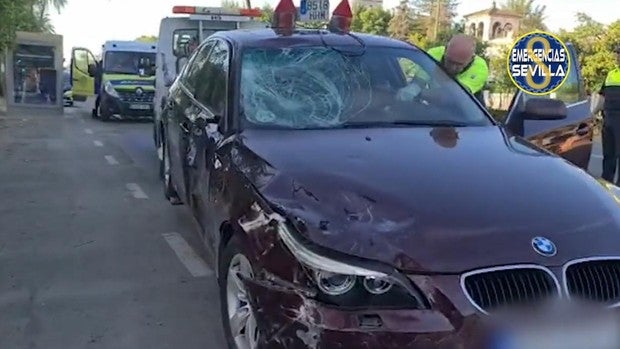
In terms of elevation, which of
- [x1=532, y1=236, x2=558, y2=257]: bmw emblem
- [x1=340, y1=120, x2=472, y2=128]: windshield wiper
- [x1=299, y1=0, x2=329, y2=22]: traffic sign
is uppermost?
[x1=299, y1=0, x2=329, y2=22]: traffic sign

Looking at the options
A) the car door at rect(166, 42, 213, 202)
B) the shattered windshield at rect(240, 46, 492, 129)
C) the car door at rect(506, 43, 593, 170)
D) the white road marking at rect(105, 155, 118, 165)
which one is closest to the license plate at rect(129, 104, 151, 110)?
the white road marking at rect(105, 155, 118, 165)

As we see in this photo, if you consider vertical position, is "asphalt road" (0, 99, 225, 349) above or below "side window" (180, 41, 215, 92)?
below

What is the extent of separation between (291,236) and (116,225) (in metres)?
4.54

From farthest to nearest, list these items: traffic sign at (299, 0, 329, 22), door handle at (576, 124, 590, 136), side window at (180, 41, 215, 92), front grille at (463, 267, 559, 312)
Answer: traffic sign at (299, 0, 329, 22) → door handle at (576, 124, 590, 136) → side window at (180, 41, 215, 92) → front grille at (463, 267, 559, 312)

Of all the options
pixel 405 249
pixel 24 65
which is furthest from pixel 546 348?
pixel 24 65

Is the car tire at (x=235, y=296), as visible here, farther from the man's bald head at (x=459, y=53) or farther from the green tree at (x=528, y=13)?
the green tree at (x=528, y=13)

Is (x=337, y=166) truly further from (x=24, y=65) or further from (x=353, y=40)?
(x=24, y=65)

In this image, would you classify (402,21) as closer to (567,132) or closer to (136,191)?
A: (136,191)

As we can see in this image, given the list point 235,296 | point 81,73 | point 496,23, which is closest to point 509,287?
point 235,296

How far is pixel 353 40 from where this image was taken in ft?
17.4

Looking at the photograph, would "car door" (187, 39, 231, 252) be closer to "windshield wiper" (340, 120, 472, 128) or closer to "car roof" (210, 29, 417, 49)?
"car roof" (210, 29, 417, 49)

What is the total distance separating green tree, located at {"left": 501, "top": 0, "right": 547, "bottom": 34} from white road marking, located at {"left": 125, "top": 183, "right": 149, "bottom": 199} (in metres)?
53.5

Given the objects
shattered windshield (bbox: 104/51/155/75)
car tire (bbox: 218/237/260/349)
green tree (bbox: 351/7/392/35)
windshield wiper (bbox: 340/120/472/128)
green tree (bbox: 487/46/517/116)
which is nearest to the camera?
car tire (bbox: 218/237/260/349)

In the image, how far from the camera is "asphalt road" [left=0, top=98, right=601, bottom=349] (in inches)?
183
